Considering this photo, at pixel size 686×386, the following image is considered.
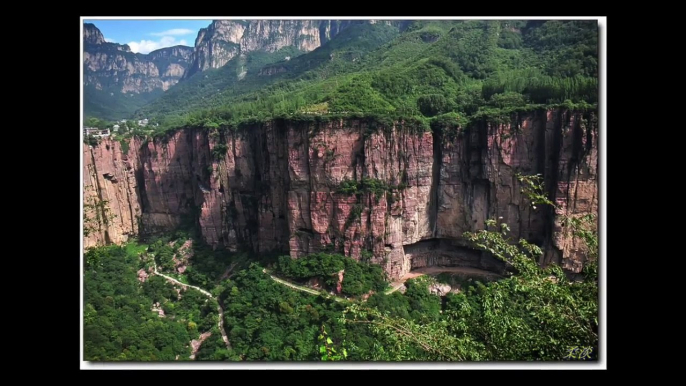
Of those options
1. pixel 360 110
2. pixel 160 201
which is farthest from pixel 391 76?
pixel 160 201

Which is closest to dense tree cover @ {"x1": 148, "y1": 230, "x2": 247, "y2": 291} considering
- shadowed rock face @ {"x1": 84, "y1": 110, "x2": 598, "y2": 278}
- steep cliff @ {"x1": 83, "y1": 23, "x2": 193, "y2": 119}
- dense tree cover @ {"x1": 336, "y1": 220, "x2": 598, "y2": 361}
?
shadowed rock face @ {"x1": 84, "y1": 110, "x2": 598, "y2": 278}

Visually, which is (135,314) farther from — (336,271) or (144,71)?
(144,71)

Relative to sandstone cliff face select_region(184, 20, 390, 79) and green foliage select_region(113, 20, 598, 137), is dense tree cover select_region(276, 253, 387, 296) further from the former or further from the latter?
sandstone cliff face select_region(184, 20, 390, 79)

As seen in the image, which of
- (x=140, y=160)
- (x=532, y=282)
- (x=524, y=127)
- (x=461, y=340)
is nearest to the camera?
(x=532, y=282)

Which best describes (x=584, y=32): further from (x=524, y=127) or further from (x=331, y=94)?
(x=331, y=94)

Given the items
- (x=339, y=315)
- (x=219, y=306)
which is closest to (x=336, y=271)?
(x=339, y=315)
